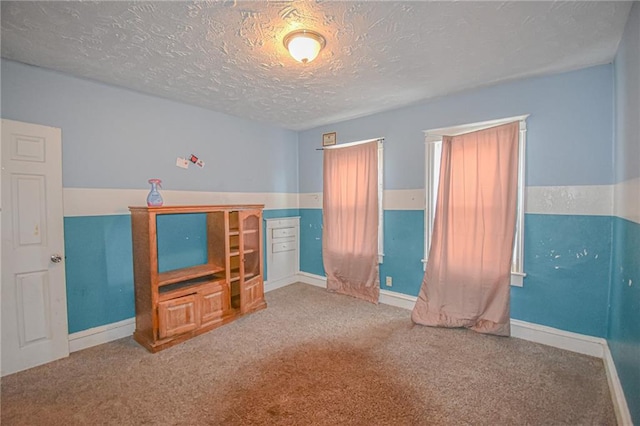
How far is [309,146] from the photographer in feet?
14.7

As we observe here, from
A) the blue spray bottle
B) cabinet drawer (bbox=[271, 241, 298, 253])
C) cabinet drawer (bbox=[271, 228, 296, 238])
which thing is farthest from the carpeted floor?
cabinet drawer (bbox=[271, 228, 296, 238])

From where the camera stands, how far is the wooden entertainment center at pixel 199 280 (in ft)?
8.51

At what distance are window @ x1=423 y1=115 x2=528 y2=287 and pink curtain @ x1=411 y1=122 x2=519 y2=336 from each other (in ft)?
0.40

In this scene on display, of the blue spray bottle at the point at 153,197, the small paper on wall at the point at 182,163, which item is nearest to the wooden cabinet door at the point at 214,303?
the blue spray bottle at the point at 153,197

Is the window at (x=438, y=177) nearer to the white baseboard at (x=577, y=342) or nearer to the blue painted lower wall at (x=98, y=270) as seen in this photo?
the white baseboard at (x=577, y=342)

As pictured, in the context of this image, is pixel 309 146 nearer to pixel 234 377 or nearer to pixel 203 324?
pixel 203 324

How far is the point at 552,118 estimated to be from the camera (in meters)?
2.54

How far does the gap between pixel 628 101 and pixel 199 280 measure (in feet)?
12.8

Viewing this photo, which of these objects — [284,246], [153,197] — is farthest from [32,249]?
[284,246]

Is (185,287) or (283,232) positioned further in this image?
(283,232)

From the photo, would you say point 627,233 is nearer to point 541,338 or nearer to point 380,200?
point 541,338

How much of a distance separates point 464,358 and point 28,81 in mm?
4300

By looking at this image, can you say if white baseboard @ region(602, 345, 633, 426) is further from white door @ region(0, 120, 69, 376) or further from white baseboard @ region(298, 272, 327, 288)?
white door @ region(0, 120, 69, 376)

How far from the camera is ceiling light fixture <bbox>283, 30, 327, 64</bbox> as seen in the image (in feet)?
6.10
